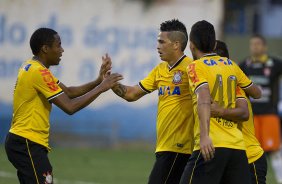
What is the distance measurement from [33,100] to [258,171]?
2531 mm

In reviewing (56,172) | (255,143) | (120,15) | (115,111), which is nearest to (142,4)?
(120,15)

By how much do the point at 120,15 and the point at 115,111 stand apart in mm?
2340

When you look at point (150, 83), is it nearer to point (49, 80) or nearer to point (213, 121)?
point (49, 80)

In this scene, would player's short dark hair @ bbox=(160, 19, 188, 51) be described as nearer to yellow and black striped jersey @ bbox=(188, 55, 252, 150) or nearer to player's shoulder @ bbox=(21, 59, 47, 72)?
yellow and black striped jersey @ bbox=(188, 55, 252, 150)

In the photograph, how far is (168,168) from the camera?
362 inches

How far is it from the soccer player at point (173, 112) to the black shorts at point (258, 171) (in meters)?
0.71

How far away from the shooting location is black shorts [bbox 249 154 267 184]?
30.1 ft

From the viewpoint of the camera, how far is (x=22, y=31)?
67.1ft

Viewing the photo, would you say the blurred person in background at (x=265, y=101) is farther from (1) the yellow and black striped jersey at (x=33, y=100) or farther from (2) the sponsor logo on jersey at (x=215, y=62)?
(2) the sponsor logo on jersey at (x=215, y=62)

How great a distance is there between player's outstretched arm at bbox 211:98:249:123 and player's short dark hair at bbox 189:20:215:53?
1.85ft

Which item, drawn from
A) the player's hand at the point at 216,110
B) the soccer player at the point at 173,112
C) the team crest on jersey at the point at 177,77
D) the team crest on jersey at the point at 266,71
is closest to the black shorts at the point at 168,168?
the soccer player at the point at 173,112

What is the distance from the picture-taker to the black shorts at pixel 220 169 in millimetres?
7926

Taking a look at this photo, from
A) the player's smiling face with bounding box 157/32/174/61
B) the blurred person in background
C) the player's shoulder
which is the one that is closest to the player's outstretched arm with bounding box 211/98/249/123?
the player's smiling face with bounding box 157/32/174/61

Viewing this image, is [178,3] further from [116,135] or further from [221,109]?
[221,109]
